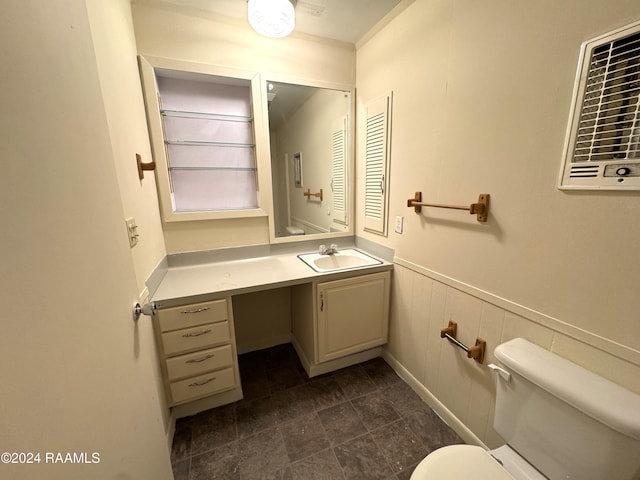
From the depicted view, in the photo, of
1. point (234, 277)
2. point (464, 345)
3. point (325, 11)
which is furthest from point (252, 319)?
point (325, 11)

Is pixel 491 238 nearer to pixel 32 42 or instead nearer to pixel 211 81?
pixel 32 42

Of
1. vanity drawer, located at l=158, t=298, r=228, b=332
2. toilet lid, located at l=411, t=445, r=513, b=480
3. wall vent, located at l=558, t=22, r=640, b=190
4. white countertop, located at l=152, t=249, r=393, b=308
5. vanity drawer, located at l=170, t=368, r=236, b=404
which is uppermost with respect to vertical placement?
wall vent, located at l=558, t=22, r=640, b=190

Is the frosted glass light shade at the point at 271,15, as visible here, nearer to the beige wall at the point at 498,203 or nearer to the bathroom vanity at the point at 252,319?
the beige wall at the point at 498,203

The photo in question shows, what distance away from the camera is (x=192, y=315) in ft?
4.59

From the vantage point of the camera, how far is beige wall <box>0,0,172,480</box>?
384mm

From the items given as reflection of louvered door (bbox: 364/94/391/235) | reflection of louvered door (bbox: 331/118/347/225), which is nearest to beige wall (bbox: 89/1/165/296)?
reflection of louvered door (bbox: 331/118/347/225)

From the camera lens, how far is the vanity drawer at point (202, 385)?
1.45 meters

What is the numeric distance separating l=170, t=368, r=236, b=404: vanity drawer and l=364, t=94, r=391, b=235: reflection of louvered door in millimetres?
1417

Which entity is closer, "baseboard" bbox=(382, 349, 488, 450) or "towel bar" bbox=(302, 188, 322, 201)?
"baseboard" bbox=(382, 349, 488, 450)

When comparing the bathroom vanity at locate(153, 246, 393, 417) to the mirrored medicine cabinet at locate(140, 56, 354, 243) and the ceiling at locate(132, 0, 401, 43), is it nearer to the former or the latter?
the mirrored medicine cabinet at locate(140, 56, 354, 243)

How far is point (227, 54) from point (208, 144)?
0.58 meters

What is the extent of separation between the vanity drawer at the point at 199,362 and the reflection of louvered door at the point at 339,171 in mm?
1328

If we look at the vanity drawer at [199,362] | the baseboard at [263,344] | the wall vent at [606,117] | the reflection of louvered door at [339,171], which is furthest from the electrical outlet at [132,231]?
the wall vent at [606,117]

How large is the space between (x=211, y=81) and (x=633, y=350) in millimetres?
2388
